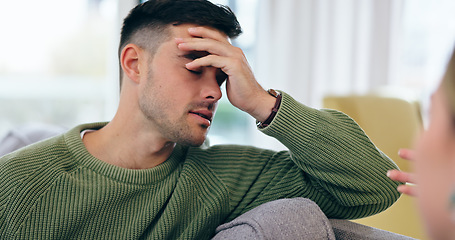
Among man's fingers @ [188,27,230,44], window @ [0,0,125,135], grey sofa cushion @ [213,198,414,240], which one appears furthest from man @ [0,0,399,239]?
window @ [0,0,125,135]

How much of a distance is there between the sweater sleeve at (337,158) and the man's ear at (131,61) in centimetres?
42


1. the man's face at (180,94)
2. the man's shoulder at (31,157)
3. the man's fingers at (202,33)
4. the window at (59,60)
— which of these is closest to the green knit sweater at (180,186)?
the man's shoulder at (31,157)

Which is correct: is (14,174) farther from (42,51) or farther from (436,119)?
(42,51)

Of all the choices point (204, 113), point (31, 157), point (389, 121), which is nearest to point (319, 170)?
point (204, 113)

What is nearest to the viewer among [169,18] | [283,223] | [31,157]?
[283,223]

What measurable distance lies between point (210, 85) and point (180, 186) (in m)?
0.29

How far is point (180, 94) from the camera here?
133cm

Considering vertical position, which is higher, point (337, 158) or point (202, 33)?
point (202, 33)

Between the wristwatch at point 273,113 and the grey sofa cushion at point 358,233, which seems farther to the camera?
the wristwatch at point 273,113

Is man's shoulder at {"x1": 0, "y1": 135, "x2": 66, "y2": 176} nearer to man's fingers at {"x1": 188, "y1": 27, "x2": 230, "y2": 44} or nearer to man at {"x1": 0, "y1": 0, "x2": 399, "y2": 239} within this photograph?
man at {"x1": 0, "y1": 0, "x2": 399, "y2": 239}

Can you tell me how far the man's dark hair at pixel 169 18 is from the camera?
4.43ft

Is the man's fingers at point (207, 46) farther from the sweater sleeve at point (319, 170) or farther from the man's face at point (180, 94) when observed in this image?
the sweater sleeve at point (319, 170)

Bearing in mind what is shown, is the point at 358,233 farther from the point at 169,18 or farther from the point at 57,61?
the point at 57,61

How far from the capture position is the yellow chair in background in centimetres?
202
